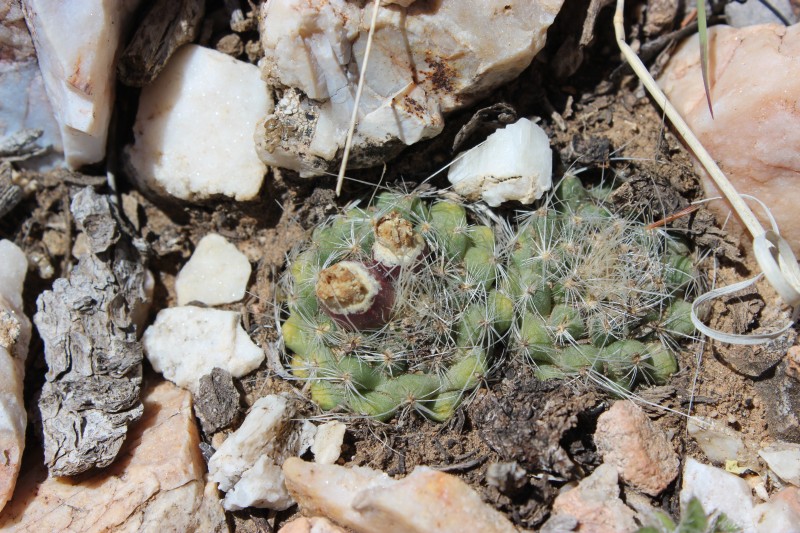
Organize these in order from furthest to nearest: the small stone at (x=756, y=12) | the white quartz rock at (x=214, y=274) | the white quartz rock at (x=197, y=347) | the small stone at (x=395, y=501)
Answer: the white quartz rock at (x=214, y=274)
the small stone at (x=756, y=12)
the white quartz rock at (x=197, y=347)
the small stone at (x=395, y=501)

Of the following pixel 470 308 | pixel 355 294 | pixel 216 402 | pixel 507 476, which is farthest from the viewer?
pixel 216 402

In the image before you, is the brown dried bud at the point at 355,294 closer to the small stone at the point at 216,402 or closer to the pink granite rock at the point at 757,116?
the small stone at the point at 216,402

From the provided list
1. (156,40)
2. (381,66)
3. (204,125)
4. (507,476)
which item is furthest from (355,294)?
(156,40)

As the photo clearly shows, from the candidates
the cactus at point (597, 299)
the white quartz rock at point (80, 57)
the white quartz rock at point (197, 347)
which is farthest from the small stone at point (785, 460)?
the white quartz rock at point (80, 57)

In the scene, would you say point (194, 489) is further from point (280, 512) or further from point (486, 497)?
point (486, 497)

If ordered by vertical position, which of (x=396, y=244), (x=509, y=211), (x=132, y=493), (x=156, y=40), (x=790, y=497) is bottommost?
(x=132, y=493)

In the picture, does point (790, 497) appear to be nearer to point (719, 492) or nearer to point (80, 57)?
point (719, 492)

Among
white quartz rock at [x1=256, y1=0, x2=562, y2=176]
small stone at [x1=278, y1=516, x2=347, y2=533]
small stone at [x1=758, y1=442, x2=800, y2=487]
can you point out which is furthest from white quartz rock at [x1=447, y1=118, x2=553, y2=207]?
small stone at [x1=278, y1=516, x2=347, y2=533]

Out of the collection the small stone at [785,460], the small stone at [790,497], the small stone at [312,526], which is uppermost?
the small stone at [790,497]
